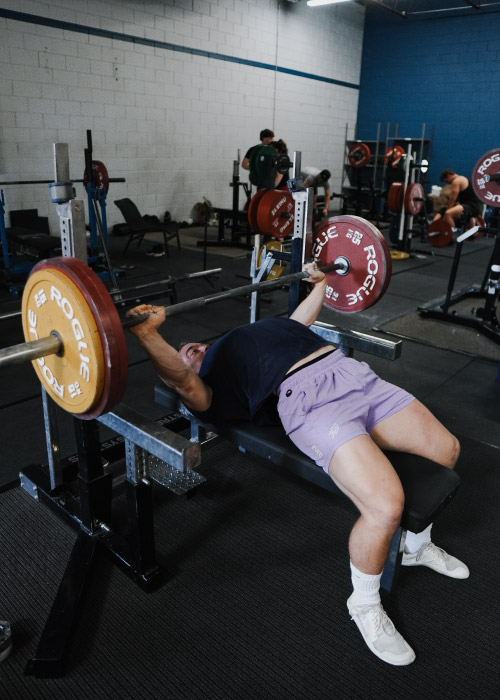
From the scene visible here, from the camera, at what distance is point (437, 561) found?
1525 mm

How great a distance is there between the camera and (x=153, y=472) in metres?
1.85

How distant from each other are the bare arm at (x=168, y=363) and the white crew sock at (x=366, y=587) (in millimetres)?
587

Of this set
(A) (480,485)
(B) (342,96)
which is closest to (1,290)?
(A) (480,485)

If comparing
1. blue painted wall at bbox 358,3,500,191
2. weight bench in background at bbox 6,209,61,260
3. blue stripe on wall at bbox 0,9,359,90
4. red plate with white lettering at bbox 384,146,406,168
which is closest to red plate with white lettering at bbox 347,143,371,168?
red plate with white lettering at bbox 384,146,406,168

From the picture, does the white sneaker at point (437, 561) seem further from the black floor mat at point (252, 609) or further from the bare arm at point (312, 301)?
the bare arm at point (312, 301)

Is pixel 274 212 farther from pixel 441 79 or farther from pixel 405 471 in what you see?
pixel 441 79

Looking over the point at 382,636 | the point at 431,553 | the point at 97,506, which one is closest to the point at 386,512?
the point at 382,636

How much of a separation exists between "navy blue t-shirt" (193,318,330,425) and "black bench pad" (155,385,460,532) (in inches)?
2.1

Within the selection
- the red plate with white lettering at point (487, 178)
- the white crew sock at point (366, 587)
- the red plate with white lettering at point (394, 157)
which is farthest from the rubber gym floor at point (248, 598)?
the red plate with white lettering at point (394, 157)

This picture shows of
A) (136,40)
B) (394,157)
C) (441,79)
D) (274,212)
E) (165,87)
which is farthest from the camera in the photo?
(441,79)

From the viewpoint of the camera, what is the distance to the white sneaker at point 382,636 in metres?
1.25

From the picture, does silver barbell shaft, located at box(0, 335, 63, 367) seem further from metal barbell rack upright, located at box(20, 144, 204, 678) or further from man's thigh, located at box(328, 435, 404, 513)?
man's thigh, located at box(328, 435, 404, 513)

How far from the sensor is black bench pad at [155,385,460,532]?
1235 millimetres

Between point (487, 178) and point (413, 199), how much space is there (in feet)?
8.42
